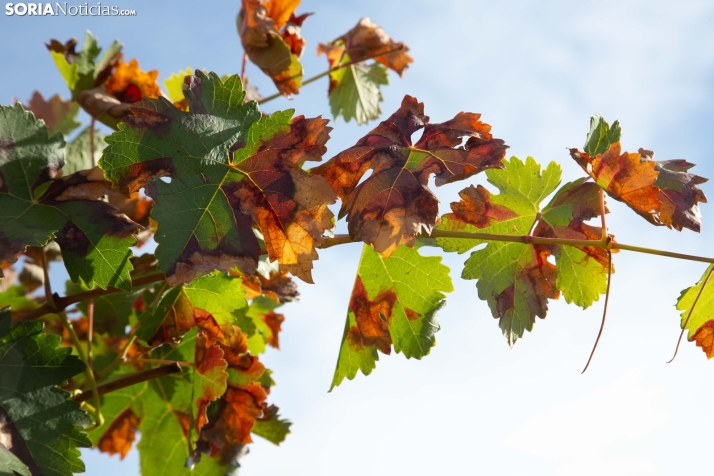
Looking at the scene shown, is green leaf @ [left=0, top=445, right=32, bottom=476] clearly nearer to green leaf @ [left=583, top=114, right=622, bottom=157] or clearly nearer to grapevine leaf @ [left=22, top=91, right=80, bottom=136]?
green leaf @ [left=583, top=114, right=622, bottom=157]

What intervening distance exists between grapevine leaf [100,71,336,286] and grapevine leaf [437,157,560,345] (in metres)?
0.44

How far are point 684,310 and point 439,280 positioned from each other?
58 cm

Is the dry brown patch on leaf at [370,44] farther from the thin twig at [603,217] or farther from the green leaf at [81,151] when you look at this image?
the thin twig at [603,217]

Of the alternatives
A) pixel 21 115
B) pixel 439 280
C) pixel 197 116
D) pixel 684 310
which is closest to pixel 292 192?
pixel 197 116

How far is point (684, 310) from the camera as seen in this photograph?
1.63 meters

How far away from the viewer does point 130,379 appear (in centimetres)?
163

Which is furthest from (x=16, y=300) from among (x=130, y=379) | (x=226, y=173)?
(x=226, y=173)

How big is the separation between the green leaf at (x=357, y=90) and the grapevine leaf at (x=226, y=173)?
146 cm

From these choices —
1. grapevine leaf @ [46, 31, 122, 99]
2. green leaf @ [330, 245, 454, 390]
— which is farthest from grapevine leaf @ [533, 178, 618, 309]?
grapevine leaf @ [46, 31, 122, 99]

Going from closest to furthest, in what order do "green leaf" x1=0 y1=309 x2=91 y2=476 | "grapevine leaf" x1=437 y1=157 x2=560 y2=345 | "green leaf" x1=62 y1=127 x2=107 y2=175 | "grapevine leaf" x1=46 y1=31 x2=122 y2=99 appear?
"green leaf" x1=0 y1=309 x2=91 y2=476, "grapevine leaf" x1=437 y1=157 x2=560 y2=345, "grapevine leaf" x1=46 y1=31 x2=122 y2=99, "green leaf" x1=62 y1=127 x2=107 y2=175

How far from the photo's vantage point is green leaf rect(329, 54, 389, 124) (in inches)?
108

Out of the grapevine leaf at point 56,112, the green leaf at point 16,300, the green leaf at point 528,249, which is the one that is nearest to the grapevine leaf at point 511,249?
the green leaf at point 528,249

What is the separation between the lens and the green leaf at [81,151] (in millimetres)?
2266

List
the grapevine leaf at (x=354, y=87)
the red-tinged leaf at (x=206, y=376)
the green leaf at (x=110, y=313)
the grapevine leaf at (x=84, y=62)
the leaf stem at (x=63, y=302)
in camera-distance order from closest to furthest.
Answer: the leaf stem at (x=63, y=302)
the red-tinged leaf at (x=206, y=376)
the green leaf at (x=110, y=313)
the grapevine leaf at (x=84, y=62)
the grapevine leaf at (x=354, y=87)
